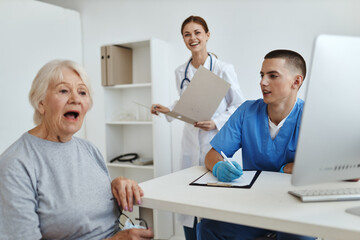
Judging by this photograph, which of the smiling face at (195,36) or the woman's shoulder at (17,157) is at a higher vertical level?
the smiling face at (195,36)

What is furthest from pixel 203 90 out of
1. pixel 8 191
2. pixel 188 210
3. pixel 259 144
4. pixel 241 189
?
pixel 8 191

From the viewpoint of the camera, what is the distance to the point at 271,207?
84cm

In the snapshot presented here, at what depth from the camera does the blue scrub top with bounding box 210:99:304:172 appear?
1.38 meters

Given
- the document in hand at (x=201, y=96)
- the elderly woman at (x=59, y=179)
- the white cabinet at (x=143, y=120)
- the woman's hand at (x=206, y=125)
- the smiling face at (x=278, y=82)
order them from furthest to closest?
the white cabinet at (x=143, y=120), the woman's hand at (x=206, y=125), the document in hand at (x=201, y=96), the smiling face at (x=278, y=82), the elderly woman at (x=59, y=179)

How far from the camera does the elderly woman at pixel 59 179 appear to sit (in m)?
0.91

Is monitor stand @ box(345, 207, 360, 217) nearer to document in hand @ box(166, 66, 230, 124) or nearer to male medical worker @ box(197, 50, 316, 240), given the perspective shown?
male medical worker @ box(197, 50, 316, 240)

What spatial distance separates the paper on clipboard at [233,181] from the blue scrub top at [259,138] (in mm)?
157

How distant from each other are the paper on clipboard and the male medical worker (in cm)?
13

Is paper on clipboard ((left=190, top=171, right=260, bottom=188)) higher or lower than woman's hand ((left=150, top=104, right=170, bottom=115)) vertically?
lower

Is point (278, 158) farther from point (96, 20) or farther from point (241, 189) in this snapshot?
point (96, 20)

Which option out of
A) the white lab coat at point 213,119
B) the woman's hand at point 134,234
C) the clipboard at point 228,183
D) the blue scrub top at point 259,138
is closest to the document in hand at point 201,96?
the white lab coat at point 213,119

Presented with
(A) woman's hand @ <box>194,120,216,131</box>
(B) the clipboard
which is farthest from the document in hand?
(B) the clipboard

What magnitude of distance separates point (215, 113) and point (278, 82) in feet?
2.56

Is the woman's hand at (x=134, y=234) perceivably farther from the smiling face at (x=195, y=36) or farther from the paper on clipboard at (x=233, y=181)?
the smiling face at (x=195, y=36)
